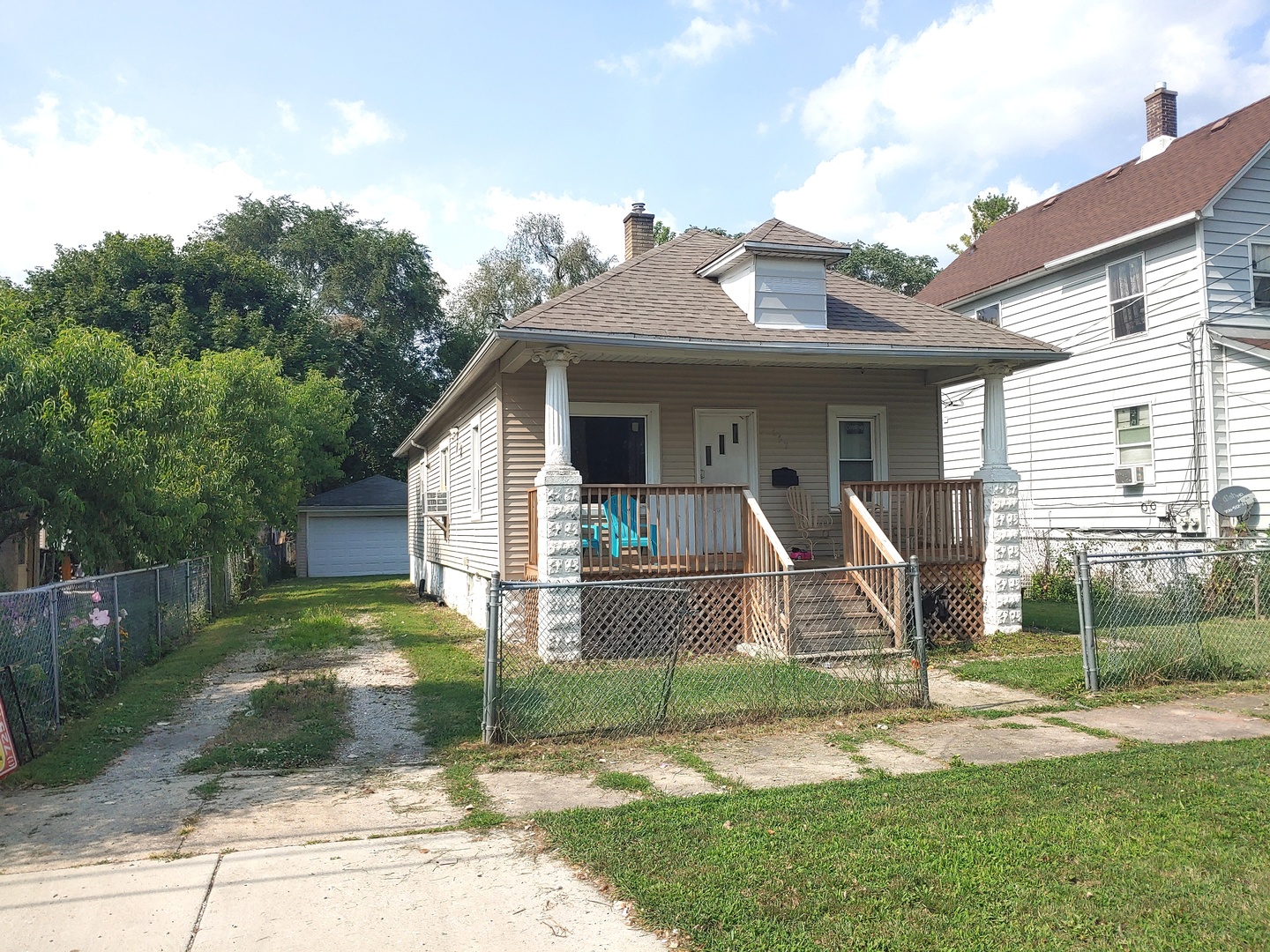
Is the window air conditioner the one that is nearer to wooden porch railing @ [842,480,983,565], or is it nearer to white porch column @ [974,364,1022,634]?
white porch column @ [974,364,1022,634]

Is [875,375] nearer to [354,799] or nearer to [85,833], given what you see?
[354,799]

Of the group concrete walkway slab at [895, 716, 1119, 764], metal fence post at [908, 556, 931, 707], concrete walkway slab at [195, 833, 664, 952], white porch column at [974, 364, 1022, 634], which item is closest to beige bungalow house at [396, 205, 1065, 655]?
white porch column at [974, 364, 1022, 634]

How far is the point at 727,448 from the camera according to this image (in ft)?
43.1

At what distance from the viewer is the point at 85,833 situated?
5113 millimetres

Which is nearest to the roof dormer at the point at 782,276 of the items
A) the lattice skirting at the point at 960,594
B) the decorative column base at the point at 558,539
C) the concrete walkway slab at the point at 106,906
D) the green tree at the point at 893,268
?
the decorative column base at the point at 558,539

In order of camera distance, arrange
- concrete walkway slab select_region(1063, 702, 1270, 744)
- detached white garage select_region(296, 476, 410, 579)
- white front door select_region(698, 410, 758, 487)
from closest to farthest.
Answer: concrete walkway slab select_region(1063, 702, 1270, 744), white front door select_region(698, 410, 758, 487), detached white garage select_region(296, 476, 410, 579)

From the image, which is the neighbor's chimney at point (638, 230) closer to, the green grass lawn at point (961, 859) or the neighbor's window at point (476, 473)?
the neighbor's window at point (476, 473)

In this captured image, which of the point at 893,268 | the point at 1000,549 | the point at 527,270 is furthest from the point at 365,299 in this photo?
the point at 1000,549

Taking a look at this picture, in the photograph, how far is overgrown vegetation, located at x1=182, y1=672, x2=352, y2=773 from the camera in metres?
6.67

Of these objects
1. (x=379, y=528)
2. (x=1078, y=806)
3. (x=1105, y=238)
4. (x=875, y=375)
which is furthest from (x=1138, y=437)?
(x=379, y=528)

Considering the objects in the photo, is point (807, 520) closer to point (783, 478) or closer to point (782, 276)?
point (783, 478)

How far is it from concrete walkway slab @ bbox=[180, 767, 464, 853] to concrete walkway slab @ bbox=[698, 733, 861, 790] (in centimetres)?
189

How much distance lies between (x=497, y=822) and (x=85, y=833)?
2.25 metres

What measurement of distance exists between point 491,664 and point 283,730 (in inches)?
86.0
